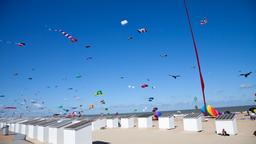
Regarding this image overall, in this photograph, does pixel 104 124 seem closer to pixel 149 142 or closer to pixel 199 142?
pixel 149 142

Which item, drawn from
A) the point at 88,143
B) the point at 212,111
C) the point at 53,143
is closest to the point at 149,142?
the point at 88,143

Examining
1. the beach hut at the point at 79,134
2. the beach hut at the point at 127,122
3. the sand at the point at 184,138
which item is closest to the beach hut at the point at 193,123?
the sand at the point at 184,138

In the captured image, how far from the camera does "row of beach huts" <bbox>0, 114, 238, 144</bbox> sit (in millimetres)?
19953

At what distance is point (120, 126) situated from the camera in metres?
45.8

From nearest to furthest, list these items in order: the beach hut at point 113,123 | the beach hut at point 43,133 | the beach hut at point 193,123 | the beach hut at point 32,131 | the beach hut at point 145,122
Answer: the beach hut at point 43,133
the beach hut at point 193,123
the beach hut at point 32,131
the beach hut at point 145,122
the beach hut at point 113,123

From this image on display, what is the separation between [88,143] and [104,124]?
2647 centimetres

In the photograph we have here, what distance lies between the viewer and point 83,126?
1991cm

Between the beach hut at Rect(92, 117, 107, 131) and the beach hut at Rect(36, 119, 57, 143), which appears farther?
the beach hut at Rect(92, 117, 107, 131)

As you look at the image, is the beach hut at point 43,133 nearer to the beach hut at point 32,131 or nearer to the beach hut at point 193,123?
the beach hut at point 32,131

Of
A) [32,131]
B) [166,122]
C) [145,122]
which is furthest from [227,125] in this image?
[32,131]

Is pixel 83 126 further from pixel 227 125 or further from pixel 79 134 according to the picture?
pixel 227 125

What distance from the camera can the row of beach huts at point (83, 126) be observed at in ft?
65.5

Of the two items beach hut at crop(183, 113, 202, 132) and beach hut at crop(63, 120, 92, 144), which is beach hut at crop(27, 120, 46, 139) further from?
beach hut at crop(183, 113, 202, 132)

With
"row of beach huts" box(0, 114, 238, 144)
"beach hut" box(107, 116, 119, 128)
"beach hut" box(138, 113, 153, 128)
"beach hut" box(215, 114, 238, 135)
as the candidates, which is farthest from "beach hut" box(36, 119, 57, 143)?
"beach hut" box(215, 114, 238, 135)
